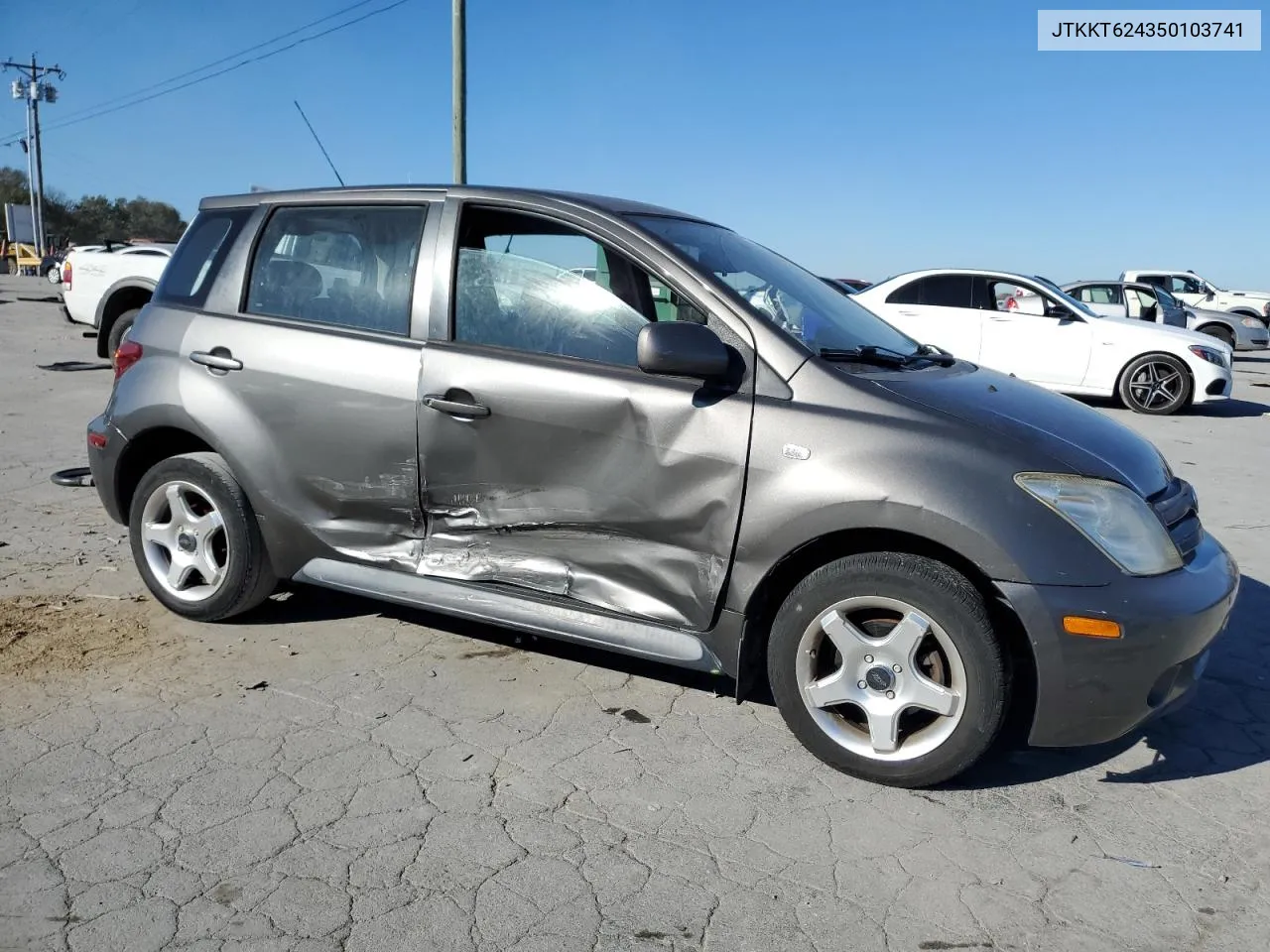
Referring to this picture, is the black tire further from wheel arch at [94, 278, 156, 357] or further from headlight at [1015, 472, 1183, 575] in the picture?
headlight at [1015, 472, 1183, 575]

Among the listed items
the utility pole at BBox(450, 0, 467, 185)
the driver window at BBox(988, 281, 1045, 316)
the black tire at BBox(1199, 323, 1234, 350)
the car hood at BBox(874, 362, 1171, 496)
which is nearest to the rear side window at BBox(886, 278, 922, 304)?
the driver window at BBox(988, 281, 1045, 316)

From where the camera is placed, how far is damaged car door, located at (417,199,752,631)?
341 centimetres

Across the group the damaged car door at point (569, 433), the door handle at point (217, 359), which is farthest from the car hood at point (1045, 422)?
the door handle at point (217, 359)

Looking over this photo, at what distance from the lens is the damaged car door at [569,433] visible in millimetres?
3408

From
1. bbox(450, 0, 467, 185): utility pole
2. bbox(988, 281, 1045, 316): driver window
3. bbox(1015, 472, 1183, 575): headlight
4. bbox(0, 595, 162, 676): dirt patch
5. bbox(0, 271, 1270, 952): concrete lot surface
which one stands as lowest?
bbox(0, 271, 1270, 952): concrete lot surface

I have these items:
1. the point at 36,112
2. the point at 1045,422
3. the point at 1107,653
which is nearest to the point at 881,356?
the point at 1045,422

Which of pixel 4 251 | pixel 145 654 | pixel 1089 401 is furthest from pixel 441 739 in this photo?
pixel 4 251

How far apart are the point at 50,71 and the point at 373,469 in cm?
7342

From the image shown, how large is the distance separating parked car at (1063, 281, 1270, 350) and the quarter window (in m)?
16.7

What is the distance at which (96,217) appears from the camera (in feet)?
258

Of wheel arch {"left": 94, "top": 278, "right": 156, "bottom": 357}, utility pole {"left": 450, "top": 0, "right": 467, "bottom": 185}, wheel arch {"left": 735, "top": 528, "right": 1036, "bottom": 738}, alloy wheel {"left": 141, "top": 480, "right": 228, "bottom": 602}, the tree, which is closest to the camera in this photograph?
wheel arch {"left": 735, "top": 528, "right": 1036, "bottom": 738}

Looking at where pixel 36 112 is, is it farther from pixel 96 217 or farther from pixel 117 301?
pixel 117 301

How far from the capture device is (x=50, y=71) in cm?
6381

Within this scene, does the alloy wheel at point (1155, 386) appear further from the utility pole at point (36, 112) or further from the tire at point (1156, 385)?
the utility pole at point (36, 112)
